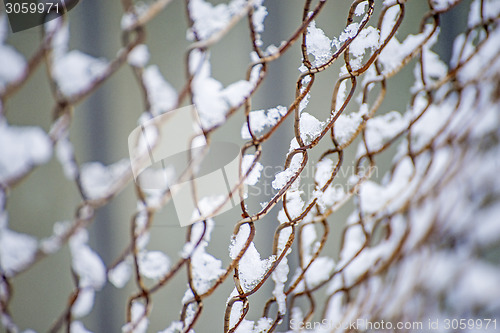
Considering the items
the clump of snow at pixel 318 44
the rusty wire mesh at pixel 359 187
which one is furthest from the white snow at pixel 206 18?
the clump of snow at pixel 318 44

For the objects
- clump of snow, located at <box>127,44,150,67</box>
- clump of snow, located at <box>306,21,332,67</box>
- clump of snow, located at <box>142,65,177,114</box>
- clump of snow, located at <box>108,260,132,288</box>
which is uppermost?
clump of snow, located at <box>306,21,332,67</box>

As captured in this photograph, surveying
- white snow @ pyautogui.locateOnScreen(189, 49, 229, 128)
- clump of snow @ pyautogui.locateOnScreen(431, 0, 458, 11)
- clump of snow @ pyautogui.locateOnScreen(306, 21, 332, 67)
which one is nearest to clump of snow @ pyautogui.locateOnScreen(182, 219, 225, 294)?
white snow @ pyautogui.locateOnScreen(189, 49, 229, 128)

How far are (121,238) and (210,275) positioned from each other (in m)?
0.28

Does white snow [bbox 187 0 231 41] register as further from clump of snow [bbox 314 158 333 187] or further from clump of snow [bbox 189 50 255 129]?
clump of snow [bbox 314 158 333 187]

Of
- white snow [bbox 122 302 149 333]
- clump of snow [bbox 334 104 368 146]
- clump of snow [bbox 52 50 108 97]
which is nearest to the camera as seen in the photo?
clump of snow [bbox 52 50 108 97]

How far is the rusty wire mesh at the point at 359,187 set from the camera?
32cm

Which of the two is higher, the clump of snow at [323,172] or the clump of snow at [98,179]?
the clump of snow at [323,172]

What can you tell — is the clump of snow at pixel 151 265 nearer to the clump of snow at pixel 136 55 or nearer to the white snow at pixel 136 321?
the white snow at pixel 136 321

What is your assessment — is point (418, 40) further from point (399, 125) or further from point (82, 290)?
point (82, 290)

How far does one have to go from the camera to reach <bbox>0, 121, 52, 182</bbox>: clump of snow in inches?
11.4

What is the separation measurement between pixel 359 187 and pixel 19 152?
0.39 m

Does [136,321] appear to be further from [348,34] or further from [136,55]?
[348,34]

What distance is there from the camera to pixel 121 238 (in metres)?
0.62

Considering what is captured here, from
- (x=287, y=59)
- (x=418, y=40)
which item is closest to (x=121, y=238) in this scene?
(x=287, y=59)
